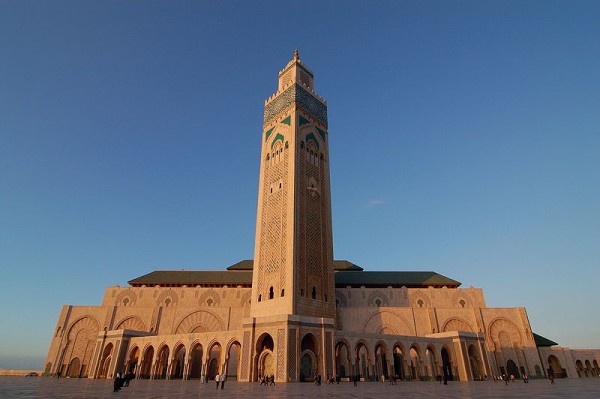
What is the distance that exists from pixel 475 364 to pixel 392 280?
11.2 meters

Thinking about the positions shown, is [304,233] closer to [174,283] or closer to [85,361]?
[174,283]

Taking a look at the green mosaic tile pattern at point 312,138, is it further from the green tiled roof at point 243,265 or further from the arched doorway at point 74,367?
the arched doorway at point 74,367

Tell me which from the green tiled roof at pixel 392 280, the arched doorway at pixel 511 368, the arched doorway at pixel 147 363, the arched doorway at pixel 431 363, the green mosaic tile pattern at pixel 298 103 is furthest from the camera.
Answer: the green tiled roof at pixel 392 280

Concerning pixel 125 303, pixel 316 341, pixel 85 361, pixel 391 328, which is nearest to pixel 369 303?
pixel 391 328

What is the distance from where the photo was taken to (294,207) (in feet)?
86.0

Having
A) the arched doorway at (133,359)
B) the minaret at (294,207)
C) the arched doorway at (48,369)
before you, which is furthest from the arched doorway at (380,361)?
the arched doorway at (48,369)

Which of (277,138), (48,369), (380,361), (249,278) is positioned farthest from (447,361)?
(48,369)

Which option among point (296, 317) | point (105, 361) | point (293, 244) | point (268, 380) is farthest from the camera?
point (105, 361)

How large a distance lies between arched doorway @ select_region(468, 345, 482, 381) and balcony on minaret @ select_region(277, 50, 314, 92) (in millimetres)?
26219

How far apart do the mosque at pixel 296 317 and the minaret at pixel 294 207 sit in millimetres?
108

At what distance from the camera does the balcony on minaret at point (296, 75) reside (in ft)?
106

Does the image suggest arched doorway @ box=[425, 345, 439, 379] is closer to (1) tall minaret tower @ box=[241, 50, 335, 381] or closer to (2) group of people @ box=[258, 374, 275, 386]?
(1) tall minaret tower @ box=[241, 50, 335, 381]

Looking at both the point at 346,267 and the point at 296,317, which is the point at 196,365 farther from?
the point at 346,267

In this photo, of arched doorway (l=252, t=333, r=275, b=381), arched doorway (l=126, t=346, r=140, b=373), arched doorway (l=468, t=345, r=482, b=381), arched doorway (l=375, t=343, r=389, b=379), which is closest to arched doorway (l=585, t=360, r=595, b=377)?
arched doorway (l=468, t=345, r=482, b=381)
